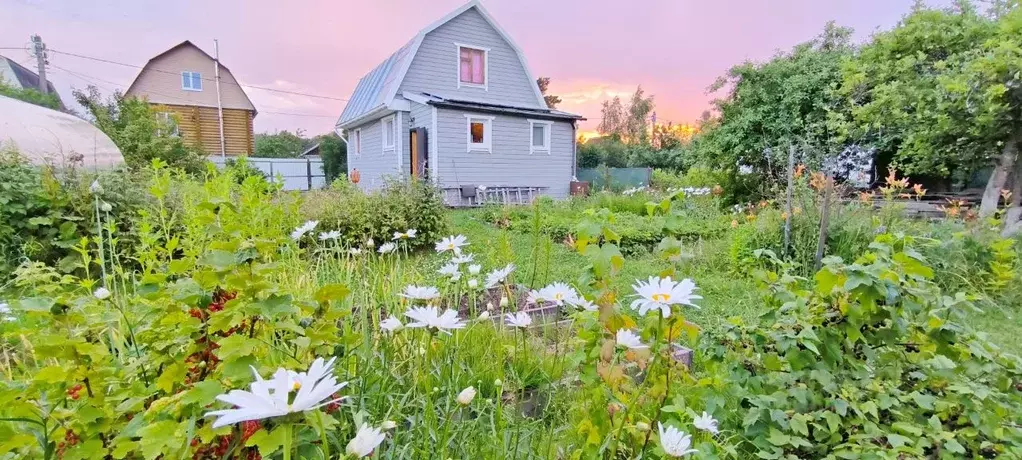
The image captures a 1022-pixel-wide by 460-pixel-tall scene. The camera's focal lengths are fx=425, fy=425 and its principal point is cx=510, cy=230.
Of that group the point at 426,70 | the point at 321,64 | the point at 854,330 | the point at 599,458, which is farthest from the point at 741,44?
the point at 321,64

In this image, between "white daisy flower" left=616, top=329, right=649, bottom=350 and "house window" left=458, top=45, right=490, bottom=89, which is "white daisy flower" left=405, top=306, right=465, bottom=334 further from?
Result: "house window" left=458, top=45, right=490, bottom=89

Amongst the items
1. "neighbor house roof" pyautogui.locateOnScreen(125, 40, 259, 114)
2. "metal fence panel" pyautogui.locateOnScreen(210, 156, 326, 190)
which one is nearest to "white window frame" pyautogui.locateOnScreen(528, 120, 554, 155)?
"metal fence panel" pyautogui.locateOnScreen(210, 156, 326, 190)

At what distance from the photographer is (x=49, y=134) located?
236 inches

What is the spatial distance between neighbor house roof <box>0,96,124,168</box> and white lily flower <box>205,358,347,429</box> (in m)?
6.90

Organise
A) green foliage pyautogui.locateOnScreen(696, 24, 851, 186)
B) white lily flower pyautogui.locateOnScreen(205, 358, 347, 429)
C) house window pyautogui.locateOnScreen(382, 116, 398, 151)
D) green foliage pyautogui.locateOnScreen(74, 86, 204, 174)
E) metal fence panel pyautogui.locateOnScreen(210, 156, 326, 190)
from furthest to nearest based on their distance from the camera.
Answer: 1. metal fence panel pyautogui.locateOnScreen(210, 156, 326, 190)
2. green foliage pyautogui.locateOnScreen(74, 86, 204, 174)
3. house window pyautogui.locateOnScreen(382, 116, 398, 151)
4. green foliage pyautogui.locateOnScreen(696, 24, 851, 186)
5. white lily flower pyautogui.locateOnScreen(205, 358, 347, 429)

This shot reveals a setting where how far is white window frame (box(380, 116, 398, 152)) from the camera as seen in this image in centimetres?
1075

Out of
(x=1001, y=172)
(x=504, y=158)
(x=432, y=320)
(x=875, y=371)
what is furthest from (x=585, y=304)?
(x=504, y=158)

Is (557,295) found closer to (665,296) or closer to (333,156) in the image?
(665,296)

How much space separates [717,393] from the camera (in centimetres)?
116

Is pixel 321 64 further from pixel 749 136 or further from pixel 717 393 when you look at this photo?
pixel 717 393

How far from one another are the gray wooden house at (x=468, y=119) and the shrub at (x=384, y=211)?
482 centimetres

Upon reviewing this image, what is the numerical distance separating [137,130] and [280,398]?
49.6 feet

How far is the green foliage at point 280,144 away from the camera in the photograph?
2398 centimetres

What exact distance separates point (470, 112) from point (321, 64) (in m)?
7.41
